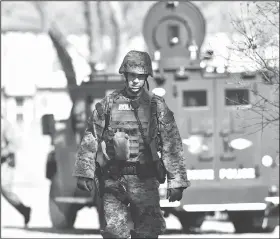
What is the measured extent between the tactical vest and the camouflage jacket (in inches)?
3.9

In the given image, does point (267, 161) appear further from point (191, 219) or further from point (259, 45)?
point (259, 45)

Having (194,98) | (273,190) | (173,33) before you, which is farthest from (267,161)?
(173,33)

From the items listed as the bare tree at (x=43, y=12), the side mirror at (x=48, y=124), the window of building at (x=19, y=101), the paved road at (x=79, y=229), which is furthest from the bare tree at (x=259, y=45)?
the window of building at (x=19, y=101)

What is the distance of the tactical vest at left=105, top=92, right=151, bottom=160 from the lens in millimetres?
10148

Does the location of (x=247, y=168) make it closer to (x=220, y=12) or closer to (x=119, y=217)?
(x=119, y=217)

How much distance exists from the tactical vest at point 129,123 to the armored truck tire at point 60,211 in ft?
22.6

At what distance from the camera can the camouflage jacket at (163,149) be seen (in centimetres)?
991

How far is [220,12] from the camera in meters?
50.8

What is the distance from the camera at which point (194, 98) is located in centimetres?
1564

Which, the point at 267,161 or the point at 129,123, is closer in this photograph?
the point at 129,123

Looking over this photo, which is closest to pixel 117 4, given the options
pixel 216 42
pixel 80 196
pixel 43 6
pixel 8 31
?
pixel 43 6

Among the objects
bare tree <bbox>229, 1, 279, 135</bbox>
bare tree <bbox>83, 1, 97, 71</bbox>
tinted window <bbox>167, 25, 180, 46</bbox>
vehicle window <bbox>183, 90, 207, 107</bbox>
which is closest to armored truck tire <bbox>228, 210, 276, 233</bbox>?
vehicle window <bbox>183, 90, 207, 107</bbox>

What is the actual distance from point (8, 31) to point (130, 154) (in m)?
50.1

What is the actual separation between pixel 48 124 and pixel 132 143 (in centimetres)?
709
